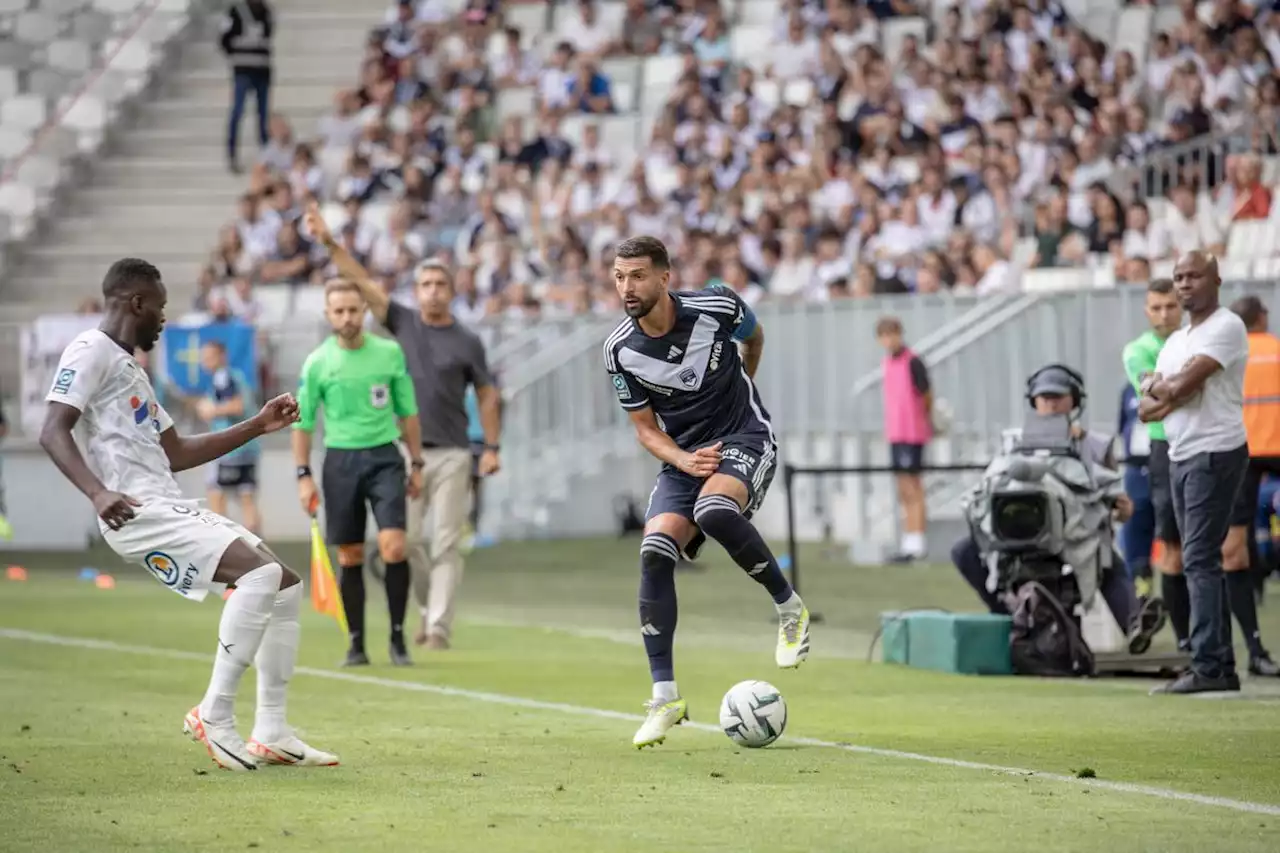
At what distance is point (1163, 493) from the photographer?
45.2 ft

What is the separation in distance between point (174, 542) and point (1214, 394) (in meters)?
5.40

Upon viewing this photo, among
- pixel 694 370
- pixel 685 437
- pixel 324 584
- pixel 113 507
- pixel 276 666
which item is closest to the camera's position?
pixel 113 507

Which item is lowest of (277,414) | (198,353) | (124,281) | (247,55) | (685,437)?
(685,437)

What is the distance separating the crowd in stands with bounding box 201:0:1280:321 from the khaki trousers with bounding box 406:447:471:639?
8974 millimetres

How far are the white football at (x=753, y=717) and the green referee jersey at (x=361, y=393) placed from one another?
4686 mm

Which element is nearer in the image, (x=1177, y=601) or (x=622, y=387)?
(x=622, y=387)

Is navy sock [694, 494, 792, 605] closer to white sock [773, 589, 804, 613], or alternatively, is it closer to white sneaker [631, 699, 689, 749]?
white sock [773, 589, 804, 613]

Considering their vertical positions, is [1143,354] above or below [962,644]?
above

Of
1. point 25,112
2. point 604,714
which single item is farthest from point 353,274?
point 25,112

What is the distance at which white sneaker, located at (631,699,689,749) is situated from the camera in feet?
33.0

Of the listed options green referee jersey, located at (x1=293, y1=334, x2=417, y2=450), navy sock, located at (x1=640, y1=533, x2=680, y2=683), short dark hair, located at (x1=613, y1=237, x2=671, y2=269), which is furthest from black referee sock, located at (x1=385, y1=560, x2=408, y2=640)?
short dark hair, located at (x1=613, y1=237, x2=671, y2=269)

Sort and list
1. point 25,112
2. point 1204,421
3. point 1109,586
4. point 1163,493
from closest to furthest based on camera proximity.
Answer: point 1204,421 < point 1163,493 < point 1109,586 < point 25,112

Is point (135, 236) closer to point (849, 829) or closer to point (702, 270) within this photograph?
point (702, 270)

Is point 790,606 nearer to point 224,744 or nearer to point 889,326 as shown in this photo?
point 224,744
